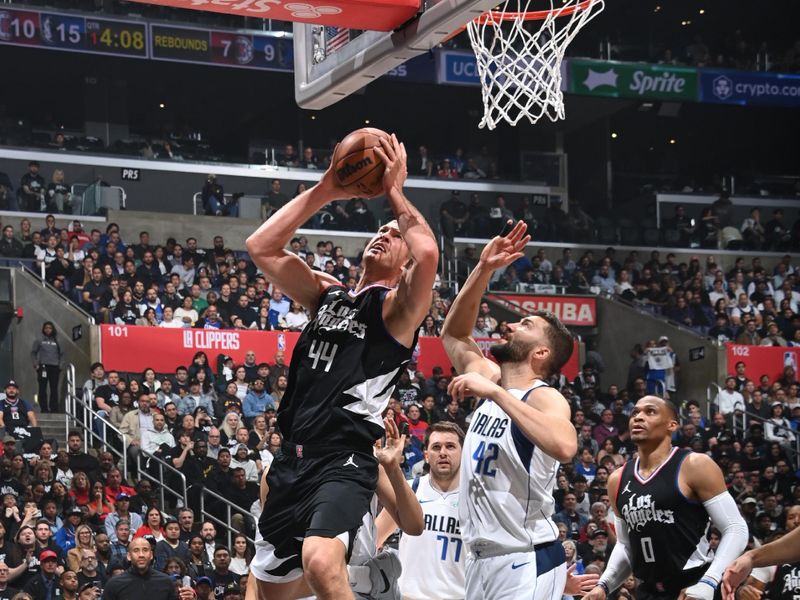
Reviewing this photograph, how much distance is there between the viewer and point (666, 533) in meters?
6.54

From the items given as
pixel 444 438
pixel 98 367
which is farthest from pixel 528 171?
pixel 444 438

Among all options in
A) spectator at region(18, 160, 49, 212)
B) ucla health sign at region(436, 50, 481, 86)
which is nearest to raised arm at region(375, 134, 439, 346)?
spectator at region(18, 160, 49, 212)

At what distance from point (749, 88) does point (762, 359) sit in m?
9.34

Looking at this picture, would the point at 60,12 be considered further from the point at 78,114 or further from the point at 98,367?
the point at 98,367

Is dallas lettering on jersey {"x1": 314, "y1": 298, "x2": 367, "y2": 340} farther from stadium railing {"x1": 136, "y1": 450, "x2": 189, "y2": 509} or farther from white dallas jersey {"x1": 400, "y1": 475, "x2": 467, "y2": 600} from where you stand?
stadium railing {"x1": 136, "y1": 450, "x2": 189, "y2": 509}

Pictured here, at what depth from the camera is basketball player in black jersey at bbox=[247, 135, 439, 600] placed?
15.4 ft

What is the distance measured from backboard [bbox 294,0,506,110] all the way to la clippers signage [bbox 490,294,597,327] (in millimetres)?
16517

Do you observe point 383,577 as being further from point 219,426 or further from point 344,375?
point 219,426

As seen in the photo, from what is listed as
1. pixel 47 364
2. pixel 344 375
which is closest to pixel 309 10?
pixel 344 375

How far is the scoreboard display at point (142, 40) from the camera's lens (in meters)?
23.8

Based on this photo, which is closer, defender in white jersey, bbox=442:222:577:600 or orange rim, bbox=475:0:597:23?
defender in white jersey, bbox=442:222:577:600

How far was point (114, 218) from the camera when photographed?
22.7m

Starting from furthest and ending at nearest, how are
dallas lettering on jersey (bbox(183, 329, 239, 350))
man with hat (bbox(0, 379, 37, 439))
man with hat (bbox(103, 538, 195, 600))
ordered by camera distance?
dallas lettering on jersey (bbox(183, 329, 239, 350)) < man with hat (bbox(0, 379, 37, 439)) < man with hat (bbox(103, 538, 195, 600))

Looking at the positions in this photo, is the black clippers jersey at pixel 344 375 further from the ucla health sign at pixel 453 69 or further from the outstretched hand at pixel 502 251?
the ucla health sign at pixel 453 69
